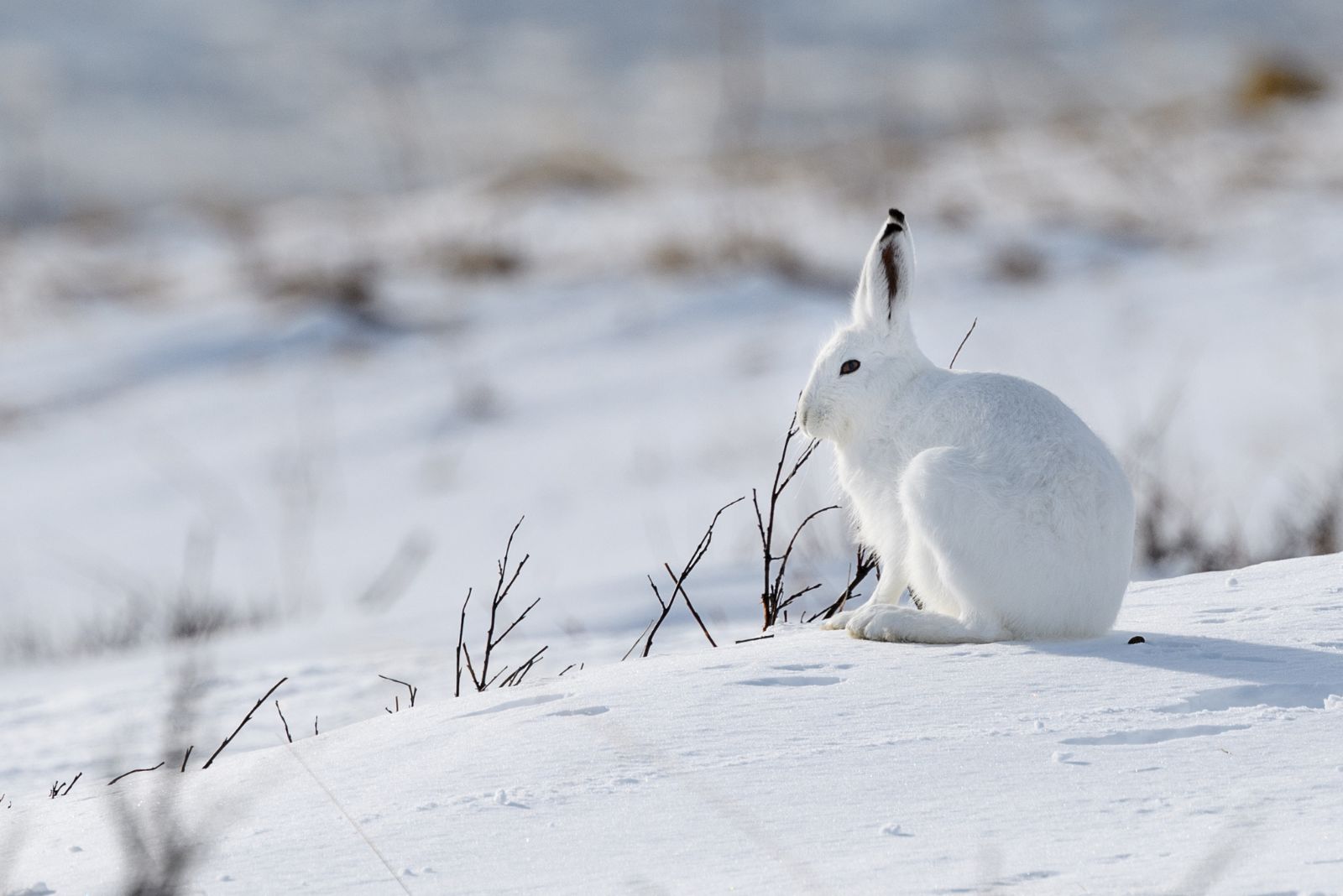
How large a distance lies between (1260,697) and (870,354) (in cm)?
128

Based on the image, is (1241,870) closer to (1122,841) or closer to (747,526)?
(1122,841)

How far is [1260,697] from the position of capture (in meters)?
2.49

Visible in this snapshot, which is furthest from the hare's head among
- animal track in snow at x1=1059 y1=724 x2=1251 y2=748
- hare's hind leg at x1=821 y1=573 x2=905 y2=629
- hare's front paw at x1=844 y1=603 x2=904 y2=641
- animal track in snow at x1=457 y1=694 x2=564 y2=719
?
animal track in snow at x1=1059 y1=724 x2=1251 y2=748

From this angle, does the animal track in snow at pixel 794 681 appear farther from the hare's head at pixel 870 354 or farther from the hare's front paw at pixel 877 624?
the hare's head at pixel 870 354

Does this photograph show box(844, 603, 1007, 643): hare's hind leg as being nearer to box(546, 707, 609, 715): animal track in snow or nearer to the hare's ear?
box(546, 707, 609, 715): animal track in snow

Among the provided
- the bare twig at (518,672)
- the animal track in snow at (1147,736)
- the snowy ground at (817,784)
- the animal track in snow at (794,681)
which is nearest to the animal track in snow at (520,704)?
the snowy ground at (817,784)

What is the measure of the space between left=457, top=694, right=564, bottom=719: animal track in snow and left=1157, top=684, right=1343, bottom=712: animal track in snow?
45.2 inches

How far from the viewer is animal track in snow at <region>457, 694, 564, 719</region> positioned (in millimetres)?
2740

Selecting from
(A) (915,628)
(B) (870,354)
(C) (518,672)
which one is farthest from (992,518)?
(C) (518,672)

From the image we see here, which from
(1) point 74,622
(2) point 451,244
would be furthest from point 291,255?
(1) point 74,622

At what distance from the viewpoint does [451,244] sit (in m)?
13.5

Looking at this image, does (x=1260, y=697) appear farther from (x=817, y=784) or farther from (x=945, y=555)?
(x=817, y=784)

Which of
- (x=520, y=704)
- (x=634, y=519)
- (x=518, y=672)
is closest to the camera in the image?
(x=520, y=704)

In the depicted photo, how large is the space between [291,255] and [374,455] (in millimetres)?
5292
